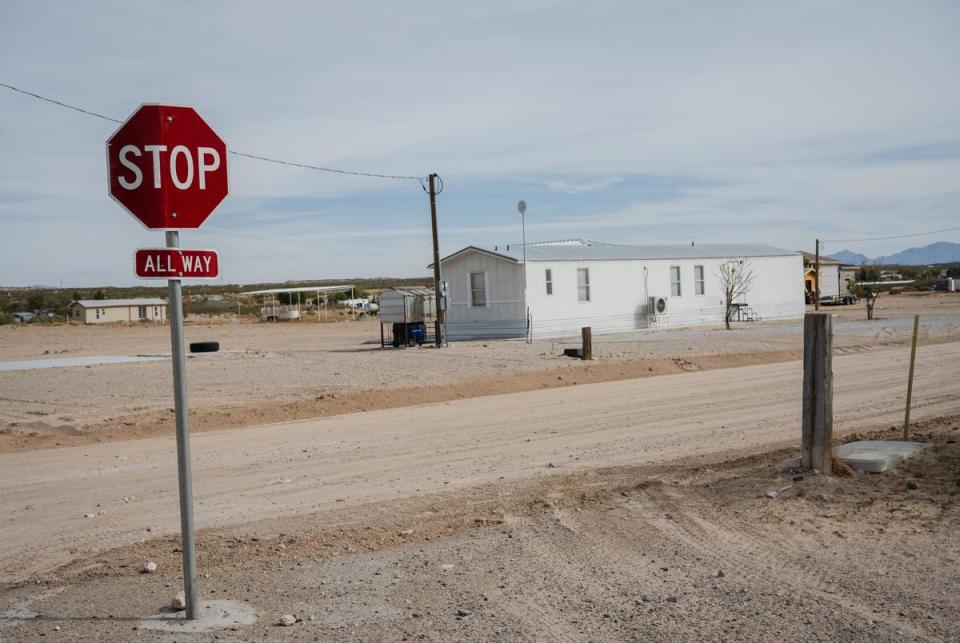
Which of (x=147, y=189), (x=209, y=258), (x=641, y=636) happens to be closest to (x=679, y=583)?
(x=641, y=636)

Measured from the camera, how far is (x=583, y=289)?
110 feet

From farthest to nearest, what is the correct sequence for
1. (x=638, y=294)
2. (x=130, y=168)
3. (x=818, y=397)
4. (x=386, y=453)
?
(x=638, y=294)
(x=386, y=453)
(x=818, y=397)
(x=130, y=168)

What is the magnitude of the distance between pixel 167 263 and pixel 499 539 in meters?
2.83

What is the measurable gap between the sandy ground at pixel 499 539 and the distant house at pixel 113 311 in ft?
196

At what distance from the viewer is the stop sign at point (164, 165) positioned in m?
4.55

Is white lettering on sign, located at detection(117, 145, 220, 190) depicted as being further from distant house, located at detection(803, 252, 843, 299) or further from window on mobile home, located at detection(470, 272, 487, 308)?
distant house, located at detection(803, 252, 843, 299)

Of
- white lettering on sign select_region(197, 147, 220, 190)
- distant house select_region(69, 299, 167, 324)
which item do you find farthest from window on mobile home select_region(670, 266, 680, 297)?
distant house select_region(69, 299, 167, 324)

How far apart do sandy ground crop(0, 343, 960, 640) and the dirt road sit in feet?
0.15

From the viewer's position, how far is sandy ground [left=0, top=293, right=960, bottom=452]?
45.6ft

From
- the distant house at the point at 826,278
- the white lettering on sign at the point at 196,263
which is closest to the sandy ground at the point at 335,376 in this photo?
the white lettering on sign at the point at 196,263

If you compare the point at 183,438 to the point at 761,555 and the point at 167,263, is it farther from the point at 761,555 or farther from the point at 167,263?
the point at 761,555

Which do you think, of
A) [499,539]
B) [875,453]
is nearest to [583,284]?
[875,453]

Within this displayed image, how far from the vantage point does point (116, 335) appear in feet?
156

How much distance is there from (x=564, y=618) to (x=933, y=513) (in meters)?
3.11
